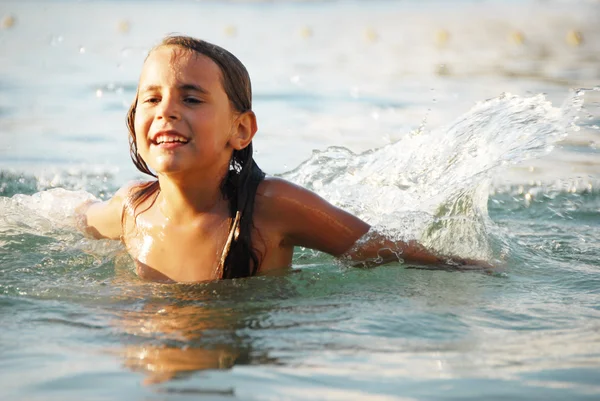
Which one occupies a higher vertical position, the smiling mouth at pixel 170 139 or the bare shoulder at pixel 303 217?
the smiling mouth at pixel 170 139

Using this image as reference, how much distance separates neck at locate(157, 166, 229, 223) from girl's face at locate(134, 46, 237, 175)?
0.11 m

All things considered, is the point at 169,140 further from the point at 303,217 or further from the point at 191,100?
the point at 303,217

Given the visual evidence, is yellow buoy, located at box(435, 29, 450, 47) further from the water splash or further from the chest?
the chest

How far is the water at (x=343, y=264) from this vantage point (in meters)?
3.19

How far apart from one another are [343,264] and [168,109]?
1.09 metres

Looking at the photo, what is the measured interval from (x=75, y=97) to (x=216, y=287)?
234 inches

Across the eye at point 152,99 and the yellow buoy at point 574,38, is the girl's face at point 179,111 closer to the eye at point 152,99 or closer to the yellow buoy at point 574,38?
the eye at point 152,99

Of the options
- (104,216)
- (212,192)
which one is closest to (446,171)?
(212,192)

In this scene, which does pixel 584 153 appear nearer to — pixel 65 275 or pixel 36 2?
pixel 65 275

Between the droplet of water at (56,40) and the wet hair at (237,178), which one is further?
the droplet of water at (56,40)

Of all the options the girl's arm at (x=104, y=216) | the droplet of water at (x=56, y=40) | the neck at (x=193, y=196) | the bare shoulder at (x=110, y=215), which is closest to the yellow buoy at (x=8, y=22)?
the droplet of water at (x=56, y=40)

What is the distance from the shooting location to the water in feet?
10.5

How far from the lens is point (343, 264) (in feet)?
14.8

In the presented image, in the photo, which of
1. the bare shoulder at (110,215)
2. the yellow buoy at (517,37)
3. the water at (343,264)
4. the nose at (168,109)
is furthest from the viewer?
the yellow buoy at (517,37)
